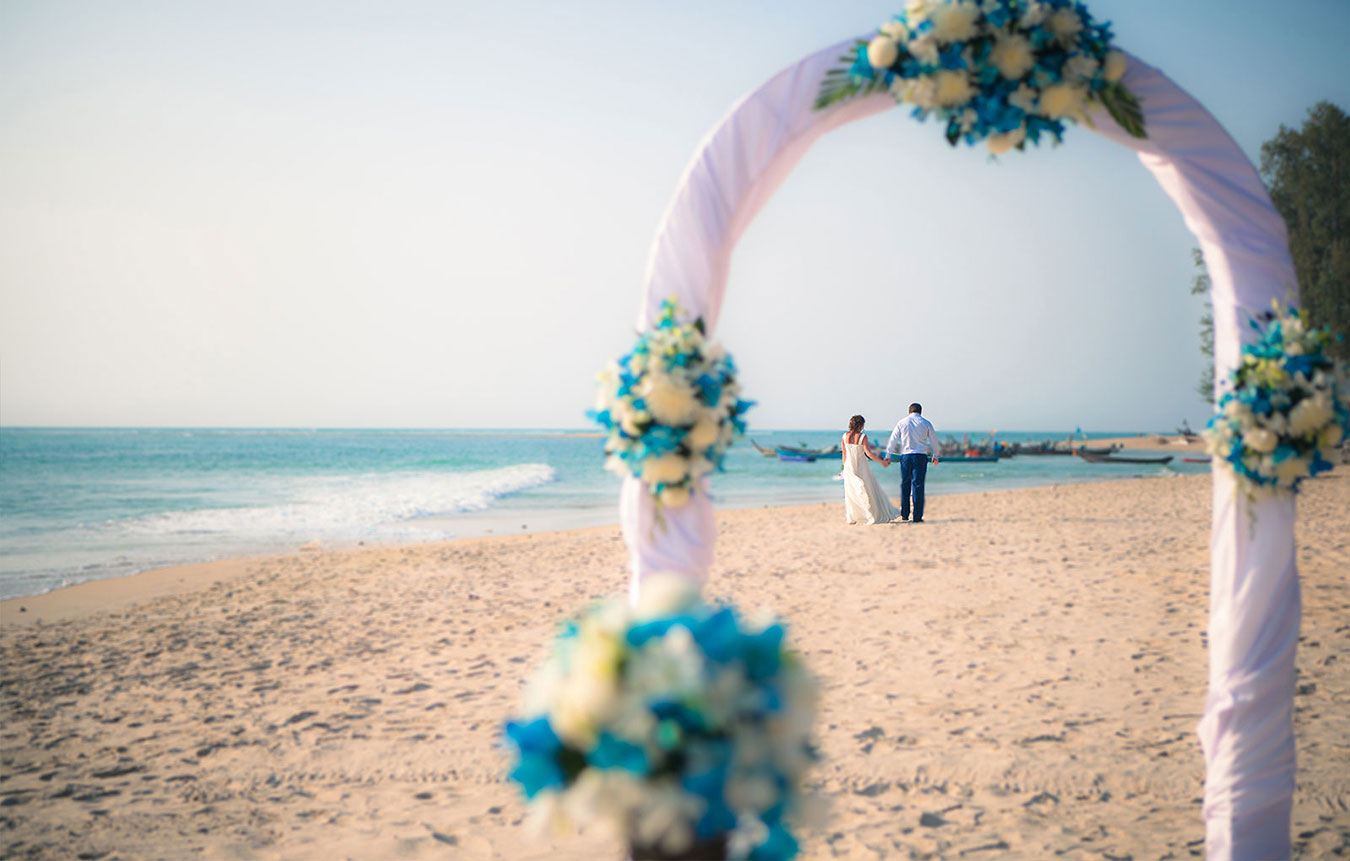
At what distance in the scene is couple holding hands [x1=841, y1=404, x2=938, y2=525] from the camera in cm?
1182

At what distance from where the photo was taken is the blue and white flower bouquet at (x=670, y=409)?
2.86 meters

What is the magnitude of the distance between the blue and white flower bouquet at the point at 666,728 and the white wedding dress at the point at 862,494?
10.9 m

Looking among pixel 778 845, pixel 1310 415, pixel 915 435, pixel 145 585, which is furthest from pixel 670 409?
pixel 145 585

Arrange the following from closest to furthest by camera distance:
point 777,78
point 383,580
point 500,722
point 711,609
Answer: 1. point 711,609
2. point 777,78
3. point 500,722
4. point 383,580

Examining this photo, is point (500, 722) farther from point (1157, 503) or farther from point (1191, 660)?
point (1157, 503)

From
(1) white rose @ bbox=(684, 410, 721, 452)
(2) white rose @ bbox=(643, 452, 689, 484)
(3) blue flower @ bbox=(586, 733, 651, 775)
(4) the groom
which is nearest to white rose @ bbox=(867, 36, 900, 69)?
(1) white rose @ bbox=(684, 410, 721, 452)

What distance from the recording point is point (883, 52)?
3018mm

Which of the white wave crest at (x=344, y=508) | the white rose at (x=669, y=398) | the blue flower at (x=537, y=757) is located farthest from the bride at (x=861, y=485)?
the blue flower at (x=537, y=757)

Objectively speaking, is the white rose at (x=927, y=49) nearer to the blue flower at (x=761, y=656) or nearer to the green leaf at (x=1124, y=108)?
the green leaf at (x=1124, y=108)

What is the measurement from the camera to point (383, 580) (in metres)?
10.5

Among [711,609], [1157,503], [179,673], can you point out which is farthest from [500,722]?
[1157,503]

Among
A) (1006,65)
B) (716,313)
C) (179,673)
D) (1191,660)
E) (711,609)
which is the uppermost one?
(1006,65)

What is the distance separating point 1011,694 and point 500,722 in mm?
3460

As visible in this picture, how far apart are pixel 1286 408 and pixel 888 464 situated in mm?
8083
